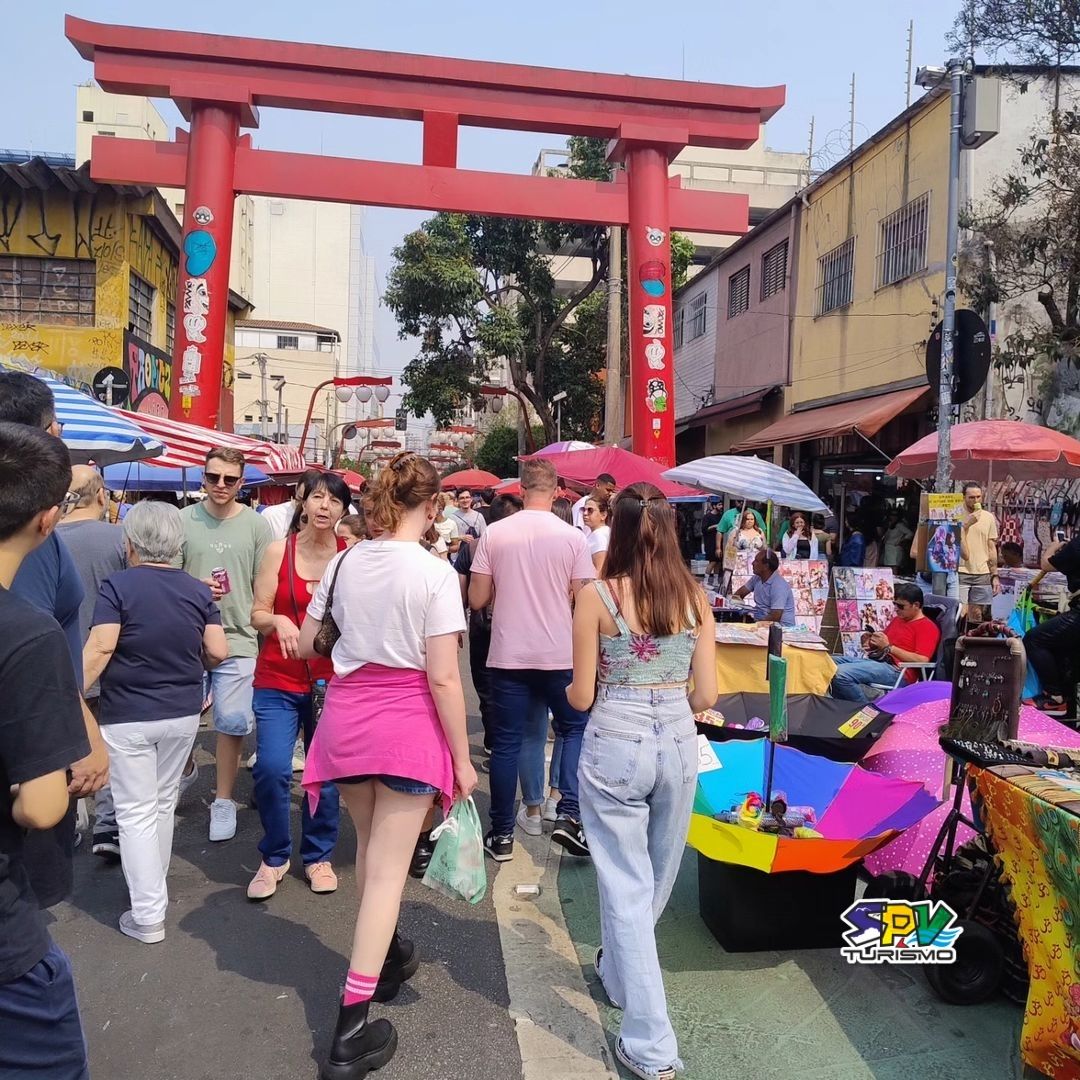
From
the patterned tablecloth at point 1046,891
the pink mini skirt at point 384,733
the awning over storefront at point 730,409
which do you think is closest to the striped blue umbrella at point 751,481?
the patterned tablecloth at point 1046,891

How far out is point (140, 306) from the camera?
1662 centimetres

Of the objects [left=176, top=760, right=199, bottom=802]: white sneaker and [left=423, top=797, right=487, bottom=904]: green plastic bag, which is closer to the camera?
[left=423, top=797, right=487, bottom=904]: green plastic bag

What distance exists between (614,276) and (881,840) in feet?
51.0

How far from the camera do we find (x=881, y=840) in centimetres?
355

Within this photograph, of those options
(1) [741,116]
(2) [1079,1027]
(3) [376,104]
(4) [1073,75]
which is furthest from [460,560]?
(4) [1073,75]

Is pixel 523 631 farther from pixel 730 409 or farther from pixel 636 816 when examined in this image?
pixel 730 409

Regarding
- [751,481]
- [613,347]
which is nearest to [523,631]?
[751,481]

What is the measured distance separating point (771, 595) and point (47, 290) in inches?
498

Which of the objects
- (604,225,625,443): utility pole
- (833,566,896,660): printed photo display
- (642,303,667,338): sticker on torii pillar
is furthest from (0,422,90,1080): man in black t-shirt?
(604,225,625,443): utility pole

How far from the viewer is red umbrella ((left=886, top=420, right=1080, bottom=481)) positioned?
8.87 m

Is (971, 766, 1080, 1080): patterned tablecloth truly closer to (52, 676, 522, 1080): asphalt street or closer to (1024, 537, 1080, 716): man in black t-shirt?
(52, 676, 522, 1080): asphalt street

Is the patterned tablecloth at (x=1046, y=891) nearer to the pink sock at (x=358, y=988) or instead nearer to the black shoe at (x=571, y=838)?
the pink sock at (x=358, y=988)

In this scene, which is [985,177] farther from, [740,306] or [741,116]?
[740,306]

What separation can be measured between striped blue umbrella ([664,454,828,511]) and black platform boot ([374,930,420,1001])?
7101mm
